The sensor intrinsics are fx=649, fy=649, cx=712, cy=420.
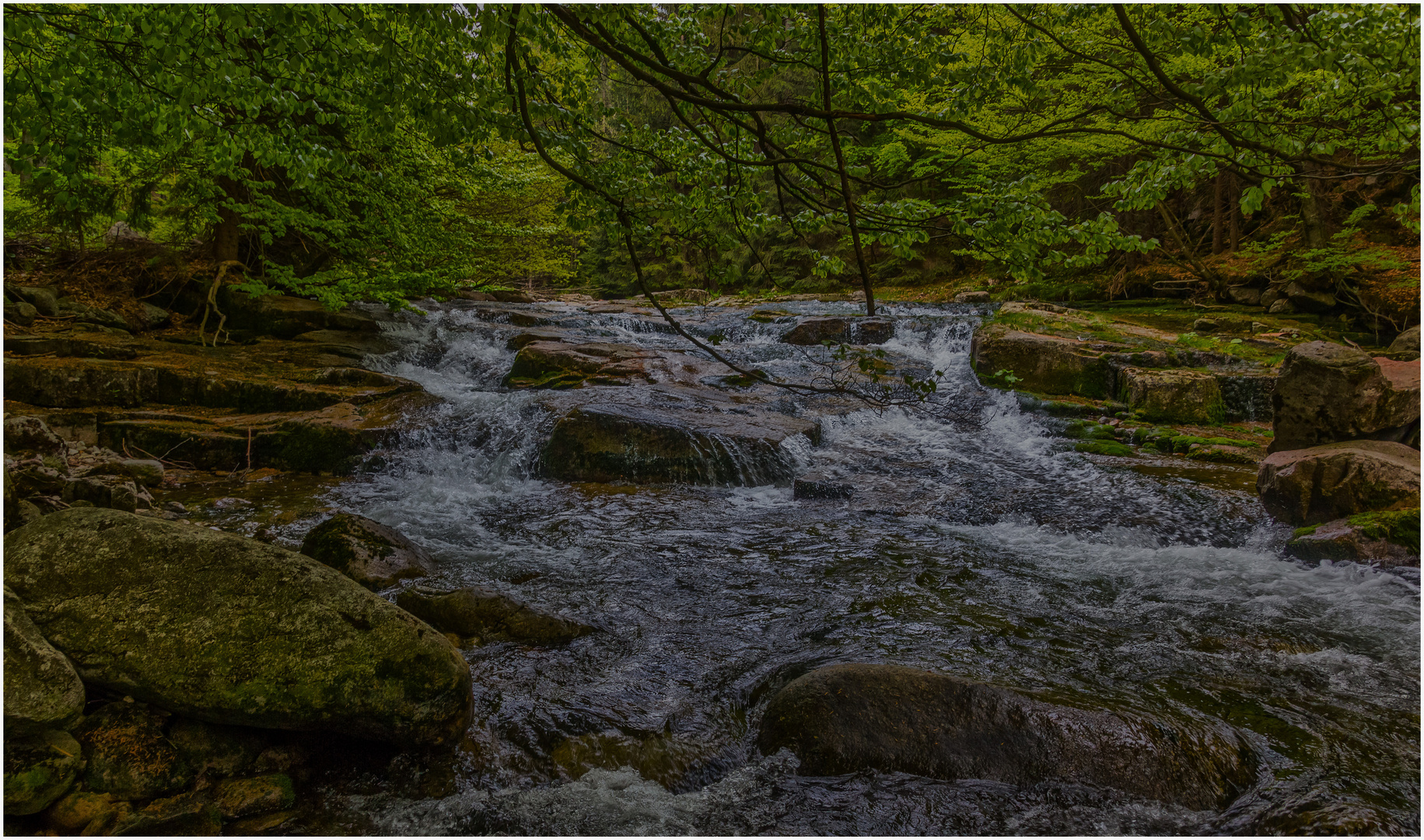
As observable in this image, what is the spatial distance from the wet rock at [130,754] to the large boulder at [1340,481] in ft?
28.0

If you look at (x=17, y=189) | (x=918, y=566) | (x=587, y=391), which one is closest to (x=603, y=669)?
(x=918, y=566)

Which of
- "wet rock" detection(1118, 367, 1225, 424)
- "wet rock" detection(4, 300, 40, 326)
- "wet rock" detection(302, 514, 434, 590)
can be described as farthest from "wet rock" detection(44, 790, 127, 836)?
"wet rock" detection(1118, 367, 1225, 424)

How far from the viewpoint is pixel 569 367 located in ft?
40.3

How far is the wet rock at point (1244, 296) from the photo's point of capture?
14539 millimetres

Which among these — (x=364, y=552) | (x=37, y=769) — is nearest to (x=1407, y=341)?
(x=364, y=552)

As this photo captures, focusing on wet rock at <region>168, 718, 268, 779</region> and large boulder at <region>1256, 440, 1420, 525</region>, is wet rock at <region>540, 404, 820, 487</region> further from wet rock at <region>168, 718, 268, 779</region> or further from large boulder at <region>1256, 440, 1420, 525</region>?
wet rock at <region>168, 718, 268, 779</region>

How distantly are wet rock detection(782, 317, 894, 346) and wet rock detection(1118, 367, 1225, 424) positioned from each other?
589 centimetres

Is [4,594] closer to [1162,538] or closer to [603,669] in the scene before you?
[603,669]

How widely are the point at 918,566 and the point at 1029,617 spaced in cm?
117

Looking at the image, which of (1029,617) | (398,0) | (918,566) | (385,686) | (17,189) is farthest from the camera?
(17,189)

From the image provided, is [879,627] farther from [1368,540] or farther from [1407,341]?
[1407,341]

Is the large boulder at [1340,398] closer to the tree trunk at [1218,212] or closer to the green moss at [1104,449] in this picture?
the green moss at [1104,449]

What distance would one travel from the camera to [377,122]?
4.31 metres

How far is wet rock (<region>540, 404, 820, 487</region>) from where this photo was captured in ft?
28.7
